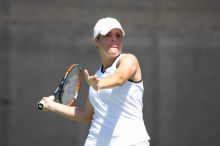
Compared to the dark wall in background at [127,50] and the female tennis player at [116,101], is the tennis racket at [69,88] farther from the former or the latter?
the dark wall in background at [127,50]

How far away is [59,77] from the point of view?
7.33 metres

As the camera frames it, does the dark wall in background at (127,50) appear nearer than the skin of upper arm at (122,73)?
No

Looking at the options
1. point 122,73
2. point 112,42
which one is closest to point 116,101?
point 122,73

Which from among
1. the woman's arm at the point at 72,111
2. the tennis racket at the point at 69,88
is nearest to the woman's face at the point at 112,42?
the woman's arm at the point at 72,111

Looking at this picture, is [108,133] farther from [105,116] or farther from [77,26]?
[77,26]

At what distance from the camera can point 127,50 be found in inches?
289

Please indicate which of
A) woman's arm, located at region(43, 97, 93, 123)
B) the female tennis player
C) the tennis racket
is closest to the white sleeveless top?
the female tennis player

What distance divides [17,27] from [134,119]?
3.62 metres

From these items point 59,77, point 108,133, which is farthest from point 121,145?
point 59,77

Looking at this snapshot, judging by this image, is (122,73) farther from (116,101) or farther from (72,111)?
(72,111)

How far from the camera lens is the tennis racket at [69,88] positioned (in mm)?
4414

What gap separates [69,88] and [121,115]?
0.71m

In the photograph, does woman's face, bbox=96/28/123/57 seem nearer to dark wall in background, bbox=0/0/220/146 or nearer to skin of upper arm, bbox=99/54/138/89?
skin of upper arm, bbox=99/54/138/89

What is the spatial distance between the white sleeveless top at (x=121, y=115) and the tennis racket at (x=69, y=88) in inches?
20.3
